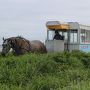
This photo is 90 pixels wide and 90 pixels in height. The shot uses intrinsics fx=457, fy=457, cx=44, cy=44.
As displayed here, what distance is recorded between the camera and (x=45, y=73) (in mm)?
14664

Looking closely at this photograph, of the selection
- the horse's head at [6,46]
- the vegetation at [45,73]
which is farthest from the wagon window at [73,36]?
the horse's head at [6,46]

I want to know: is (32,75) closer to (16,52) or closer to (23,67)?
(23,67)

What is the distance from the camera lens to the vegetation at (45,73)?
11.9 meters

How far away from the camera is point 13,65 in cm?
1434

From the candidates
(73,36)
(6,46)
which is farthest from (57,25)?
(6,46)

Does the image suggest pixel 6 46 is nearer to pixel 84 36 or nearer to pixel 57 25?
pixel 57 25

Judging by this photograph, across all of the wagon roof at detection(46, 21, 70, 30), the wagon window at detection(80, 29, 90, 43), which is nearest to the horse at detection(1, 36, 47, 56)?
the wagon roof at detection(46, 21, 70, 30)

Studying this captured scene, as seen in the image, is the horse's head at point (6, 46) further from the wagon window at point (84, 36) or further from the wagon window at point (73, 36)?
the wagon window at point (84, 36)

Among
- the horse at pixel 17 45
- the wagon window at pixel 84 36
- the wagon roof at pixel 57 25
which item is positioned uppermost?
Answer: the wagon roof at pixel 57 25

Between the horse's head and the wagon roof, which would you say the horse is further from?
the wagon roof

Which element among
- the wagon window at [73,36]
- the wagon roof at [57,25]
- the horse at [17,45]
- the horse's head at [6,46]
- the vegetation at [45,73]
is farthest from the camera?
the wagon window at [73,36]

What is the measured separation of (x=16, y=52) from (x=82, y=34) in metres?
5.29

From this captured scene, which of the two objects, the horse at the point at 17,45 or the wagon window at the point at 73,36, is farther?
the wagon window at the point at 73,36

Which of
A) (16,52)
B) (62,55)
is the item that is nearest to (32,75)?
(62,55)
